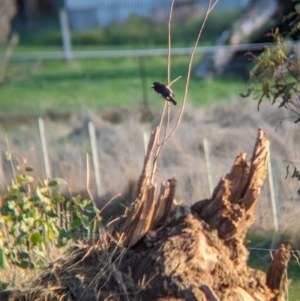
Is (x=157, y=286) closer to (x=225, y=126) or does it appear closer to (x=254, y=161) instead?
(x=254, y=161)

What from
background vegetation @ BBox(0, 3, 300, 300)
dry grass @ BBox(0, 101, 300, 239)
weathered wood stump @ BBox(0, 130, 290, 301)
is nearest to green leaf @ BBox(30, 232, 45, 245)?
background vegetation @ BBox(0, 3, 300, 300)

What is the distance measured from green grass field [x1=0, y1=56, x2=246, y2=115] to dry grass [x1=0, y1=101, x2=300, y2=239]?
3.69 m

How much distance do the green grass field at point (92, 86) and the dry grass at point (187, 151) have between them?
3686 mm

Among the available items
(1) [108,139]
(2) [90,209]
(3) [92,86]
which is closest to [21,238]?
(2) [90,209]

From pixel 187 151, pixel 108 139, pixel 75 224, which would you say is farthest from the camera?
pixel 108 139

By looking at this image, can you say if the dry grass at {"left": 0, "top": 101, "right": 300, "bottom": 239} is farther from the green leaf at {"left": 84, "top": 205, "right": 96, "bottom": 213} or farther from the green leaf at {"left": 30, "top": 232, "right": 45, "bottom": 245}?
the green leaf at {"left": 30, "top": 232, "right": 45, "bottom": 245}

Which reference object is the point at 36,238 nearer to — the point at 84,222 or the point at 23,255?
the point at 23,255

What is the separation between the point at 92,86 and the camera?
21.8 meters

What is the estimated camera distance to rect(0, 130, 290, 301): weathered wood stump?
4.19m

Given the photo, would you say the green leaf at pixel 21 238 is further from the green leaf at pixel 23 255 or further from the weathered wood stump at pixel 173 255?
the weathered wood stump at pixel 173 255

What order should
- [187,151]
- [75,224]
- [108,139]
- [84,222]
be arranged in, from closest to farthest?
[84,222] < [75,224] < [187,151] < [108,139]

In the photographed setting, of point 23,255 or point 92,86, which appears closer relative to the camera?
point 23,255

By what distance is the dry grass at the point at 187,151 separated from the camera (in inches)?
341

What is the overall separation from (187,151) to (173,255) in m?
6.69
